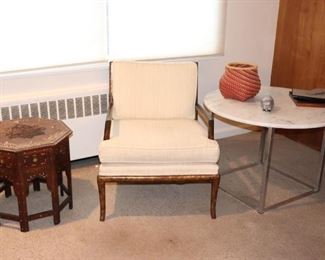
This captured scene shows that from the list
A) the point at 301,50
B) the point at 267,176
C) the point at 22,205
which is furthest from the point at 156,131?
the point at 301,50

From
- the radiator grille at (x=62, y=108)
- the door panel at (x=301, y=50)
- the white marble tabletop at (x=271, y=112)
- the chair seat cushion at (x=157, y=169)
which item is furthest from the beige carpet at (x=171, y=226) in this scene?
the door panel at (x=301, y=50)

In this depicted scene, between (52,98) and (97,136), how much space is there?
0.46 meters

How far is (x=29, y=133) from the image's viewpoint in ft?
7.63

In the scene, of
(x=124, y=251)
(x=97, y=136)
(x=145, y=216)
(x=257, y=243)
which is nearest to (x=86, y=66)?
(x=97, y=136)

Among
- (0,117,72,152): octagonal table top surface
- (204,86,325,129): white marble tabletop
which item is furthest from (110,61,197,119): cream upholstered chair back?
(0,117,72,152): octagonal table top surface

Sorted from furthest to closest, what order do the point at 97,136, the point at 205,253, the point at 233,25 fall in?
the point at 233,25 < the point at 97,136 < the point at 205,253

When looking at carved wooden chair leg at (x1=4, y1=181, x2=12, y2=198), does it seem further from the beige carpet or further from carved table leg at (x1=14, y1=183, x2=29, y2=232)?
carved table leg at (x1=14, y1=183, x2=29, y2=232)

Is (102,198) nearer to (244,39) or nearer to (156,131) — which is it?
(156,131)

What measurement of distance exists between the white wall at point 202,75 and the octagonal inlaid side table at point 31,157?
354mm

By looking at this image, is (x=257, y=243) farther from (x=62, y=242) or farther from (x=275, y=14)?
(x=275, y=14)

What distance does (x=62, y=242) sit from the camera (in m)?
2.24

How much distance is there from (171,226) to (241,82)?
3.15 feet

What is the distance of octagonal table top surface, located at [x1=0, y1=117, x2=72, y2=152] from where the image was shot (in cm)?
218

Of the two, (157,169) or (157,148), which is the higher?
(157,148)
